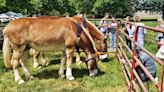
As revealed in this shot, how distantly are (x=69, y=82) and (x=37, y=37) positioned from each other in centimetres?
129

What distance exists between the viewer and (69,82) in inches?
291

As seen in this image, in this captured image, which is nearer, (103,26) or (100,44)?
(100,44)

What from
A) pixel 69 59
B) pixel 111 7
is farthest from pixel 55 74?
pixel 111 7

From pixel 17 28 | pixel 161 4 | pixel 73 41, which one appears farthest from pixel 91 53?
pixel 161 4

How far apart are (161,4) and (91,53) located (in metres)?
69.5

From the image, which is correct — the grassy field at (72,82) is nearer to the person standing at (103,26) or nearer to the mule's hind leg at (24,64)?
the mule's hind leg at (24,64)

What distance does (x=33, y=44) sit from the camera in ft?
24.3

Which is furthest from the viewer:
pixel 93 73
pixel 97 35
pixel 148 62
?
pixel 97 35

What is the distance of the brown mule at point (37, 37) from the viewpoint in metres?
7.32

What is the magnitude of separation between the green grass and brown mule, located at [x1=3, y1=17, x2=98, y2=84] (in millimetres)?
290

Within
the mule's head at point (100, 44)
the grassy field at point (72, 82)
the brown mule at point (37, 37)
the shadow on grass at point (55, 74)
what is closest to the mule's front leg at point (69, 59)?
the brown mule at point (37, 37)

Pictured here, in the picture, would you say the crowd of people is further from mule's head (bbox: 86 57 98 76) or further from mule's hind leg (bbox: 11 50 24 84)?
mule's hind leg (bbox: 11 50 24 84)

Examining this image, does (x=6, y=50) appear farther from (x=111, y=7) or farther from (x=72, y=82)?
(x=111, y=7)

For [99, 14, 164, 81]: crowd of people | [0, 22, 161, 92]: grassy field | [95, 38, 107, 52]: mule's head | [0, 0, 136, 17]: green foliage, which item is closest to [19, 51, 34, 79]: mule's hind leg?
[0, 22, 161, 92]: grassy field
